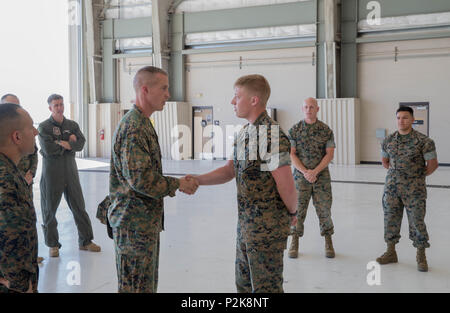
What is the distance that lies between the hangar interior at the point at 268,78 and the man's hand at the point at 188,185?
319cm

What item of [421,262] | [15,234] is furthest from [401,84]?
[15,234]

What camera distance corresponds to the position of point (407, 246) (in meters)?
5.88

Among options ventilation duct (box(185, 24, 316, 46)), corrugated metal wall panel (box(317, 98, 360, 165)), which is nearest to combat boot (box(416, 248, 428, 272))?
corrugated metal wall panel (box(317, 98, 360, 165))

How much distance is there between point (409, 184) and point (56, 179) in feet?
13.4

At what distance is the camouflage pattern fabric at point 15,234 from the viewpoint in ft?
7.36

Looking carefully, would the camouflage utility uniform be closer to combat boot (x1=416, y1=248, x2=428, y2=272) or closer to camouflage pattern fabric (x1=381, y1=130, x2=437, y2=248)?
camouflage pattern fabric (x1=381, y1=130, x2=437, y2=248)

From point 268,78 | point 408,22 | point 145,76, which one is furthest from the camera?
point 268,78

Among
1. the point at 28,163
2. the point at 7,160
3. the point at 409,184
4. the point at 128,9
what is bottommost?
the point at 409,184

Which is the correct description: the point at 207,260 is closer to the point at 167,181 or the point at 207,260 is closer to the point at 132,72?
the point at 167,181

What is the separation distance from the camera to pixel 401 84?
50.2ft

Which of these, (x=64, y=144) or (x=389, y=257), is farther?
(x=64, y=144)

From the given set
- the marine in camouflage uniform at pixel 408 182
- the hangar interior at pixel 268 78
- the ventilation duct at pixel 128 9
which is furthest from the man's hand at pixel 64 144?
the ventilation duct at pixel 128 9

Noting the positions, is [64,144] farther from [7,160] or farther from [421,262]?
[421,262]

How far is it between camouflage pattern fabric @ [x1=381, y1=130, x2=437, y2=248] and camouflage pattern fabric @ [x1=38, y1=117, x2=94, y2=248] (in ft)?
11.9
